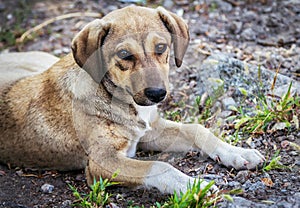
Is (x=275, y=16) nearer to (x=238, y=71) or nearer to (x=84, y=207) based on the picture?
Answer: (x=238, y=71)

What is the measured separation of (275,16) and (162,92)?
150 inches

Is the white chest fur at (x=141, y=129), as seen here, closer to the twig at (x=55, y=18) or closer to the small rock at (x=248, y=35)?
the small rock at (x=248, y=35)

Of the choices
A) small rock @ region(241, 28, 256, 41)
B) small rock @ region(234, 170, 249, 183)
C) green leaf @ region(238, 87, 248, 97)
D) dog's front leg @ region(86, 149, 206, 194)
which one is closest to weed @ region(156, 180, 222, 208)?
dog's front leg @ region(86, 149, 206, 194)

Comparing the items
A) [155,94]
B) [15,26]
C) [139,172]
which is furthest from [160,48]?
[15,26]

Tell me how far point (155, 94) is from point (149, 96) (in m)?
0.06

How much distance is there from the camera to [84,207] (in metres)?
4.20

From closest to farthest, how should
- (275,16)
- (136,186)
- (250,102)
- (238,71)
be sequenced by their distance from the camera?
(136,186) → (250,102) → (238,71) → (275,16)

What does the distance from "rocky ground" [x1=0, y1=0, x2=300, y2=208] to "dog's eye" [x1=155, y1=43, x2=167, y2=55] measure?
3.68 ft

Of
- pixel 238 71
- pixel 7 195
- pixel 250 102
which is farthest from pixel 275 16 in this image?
pixel 7 195

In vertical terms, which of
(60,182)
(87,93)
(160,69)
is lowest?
(60,182)

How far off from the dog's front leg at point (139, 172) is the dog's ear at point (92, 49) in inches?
28.0

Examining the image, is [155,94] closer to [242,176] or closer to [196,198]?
[196,198]

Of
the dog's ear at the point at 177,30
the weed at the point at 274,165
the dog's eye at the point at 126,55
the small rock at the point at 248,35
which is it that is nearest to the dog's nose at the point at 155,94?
the dog's eye at the point at 126,55

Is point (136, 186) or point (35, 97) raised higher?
point (35, 97)
